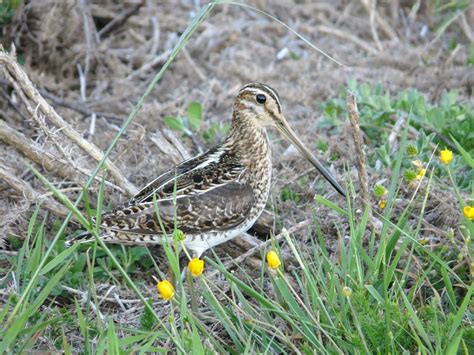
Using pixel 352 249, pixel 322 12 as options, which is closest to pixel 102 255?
pixel 352 249

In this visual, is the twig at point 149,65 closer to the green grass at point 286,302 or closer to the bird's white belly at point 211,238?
the green grass at point 286,302

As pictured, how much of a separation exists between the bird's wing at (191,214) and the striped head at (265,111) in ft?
1.50

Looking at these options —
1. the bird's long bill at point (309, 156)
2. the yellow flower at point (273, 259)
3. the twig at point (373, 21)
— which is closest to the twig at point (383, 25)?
the twig at point (373, 21)

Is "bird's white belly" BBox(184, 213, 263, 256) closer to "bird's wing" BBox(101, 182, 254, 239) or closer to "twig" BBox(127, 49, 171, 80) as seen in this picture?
"bird's wing" BBox(101, 182, 254, 239)

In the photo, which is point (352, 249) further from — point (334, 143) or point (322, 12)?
point (322, 12)

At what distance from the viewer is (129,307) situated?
378 centimetres

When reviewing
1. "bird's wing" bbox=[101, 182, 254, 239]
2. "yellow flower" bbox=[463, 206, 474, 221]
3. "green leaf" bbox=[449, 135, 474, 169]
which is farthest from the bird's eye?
"yellow flower" bbox=[463, 206, 474, 221]

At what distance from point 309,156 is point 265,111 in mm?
325

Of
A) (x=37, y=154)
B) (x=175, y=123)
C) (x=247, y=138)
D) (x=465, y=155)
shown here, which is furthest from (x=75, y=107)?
(x=465, y=155)

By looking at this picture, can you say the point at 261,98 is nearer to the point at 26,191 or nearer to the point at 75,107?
the point at 26,191

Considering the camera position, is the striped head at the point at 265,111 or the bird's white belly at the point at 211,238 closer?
the bird's white belly at the point at 211,238

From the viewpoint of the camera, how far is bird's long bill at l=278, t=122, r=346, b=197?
13.6ft

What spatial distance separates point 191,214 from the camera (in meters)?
3.87

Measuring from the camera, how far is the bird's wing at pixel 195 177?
3934 mm
